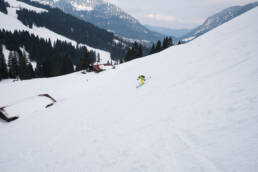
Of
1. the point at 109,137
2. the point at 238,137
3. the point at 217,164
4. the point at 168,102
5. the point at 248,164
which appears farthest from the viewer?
the point at 168,102

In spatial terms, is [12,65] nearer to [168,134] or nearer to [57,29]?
[168,134]

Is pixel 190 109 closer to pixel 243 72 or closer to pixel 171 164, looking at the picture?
pixel 171 164

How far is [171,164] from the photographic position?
3098mm

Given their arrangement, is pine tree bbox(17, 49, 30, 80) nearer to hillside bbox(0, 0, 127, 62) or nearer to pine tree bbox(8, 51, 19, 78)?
pine tree bbox(8, 51, 19, 78)

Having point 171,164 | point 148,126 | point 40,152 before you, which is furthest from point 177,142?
point 40,152

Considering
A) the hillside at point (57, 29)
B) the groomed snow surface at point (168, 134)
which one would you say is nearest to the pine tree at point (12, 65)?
the groomed snow surface at point (168, 134)

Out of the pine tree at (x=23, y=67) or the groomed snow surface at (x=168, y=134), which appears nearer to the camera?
the groomed snow surface at (x=168, y=134)

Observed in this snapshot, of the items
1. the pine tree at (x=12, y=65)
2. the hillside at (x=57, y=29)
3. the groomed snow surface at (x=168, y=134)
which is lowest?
the groomed snow surface at (x=168, y=134)

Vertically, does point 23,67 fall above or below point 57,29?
below

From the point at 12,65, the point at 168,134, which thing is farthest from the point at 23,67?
the point at 168,134

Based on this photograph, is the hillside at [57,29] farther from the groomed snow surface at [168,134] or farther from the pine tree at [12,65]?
the groomed snow surface at [168,134]

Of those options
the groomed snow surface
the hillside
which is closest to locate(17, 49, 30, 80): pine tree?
the groomed snow surface

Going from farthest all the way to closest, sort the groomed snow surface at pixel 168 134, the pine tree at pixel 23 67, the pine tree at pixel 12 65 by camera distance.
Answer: the pine tree at pixel 12 65 → the pine tree at pixel 23 67 → the groomed snow surface at pixel 168 134

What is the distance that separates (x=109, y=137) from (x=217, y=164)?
3.62m
